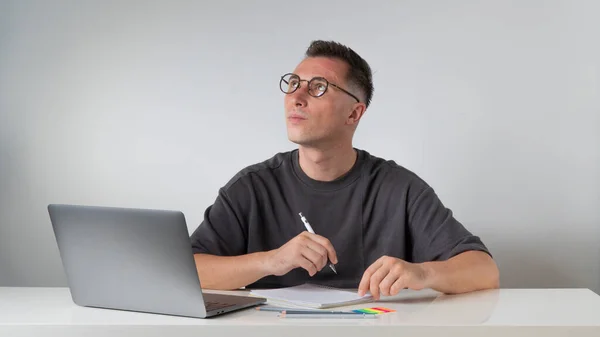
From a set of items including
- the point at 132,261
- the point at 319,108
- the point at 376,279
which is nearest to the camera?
the point at 132,261

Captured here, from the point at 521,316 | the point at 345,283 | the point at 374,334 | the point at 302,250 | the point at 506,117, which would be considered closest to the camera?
the point at 374,334

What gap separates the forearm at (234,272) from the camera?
198 cm

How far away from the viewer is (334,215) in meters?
2.36

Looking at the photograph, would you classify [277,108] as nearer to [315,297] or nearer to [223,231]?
[223,231]

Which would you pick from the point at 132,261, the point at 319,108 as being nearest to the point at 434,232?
the point at 319,108

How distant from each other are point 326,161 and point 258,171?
0.73 ft

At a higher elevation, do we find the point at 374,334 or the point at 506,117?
the point at 506,117

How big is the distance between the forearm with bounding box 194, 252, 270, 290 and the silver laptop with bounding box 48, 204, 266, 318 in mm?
329

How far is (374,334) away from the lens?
4.50ft

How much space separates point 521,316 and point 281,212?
1.02m

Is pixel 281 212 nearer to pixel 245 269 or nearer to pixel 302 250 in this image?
pixel 245 269

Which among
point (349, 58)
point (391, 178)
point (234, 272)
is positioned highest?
point (349, 58)

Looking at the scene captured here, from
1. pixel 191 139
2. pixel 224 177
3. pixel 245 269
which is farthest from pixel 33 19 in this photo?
pixel 245 269

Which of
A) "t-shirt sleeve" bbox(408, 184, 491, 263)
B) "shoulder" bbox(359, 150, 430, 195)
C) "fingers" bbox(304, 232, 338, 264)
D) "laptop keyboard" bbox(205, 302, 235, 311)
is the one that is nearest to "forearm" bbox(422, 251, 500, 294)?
"t-shirt sleeve" bbox(408, 184, 491, 263)
